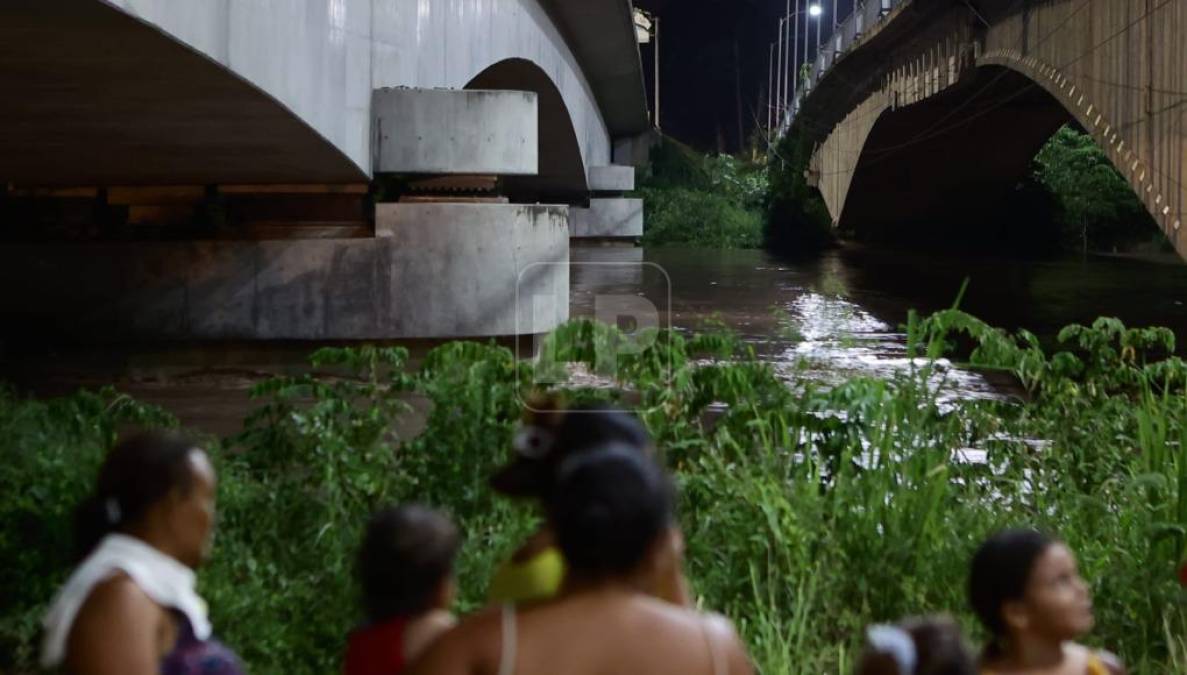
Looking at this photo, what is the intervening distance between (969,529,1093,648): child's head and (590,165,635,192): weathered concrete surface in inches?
1272

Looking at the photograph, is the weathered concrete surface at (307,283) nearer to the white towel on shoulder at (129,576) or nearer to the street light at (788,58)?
the white towel on shoulder at (129,576)

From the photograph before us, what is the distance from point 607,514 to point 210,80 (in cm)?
688

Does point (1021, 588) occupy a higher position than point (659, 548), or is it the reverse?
point (659, 548)

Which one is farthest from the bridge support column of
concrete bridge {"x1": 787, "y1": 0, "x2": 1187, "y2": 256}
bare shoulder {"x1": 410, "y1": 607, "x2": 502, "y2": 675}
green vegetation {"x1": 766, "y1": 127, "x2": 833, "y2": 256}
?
bare shoulder {"x1": 410, "y1": 607, "x2": 502, "y2": 675}

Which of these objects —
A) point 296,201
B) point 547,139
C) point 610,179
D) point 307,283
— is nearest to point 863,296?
point 296,201

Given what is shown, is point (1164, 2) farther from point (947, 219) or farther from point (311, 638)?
point (947, 219)

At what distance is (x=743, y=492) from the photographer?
16.4 ft

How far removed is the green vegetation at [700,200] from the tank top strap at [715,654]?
38.2 metres

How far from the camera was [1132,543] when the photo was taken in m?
5.07

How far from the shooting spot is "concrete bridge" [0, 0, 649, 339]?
32.4ft

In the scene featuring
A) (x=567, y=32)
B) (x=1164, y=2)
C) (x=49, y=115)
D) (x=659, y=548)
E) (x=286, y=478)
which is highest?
(x=567, y=32)

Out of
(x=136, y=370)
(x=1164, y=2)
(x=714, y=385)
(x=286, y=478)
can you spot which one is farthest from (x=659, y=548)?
(x=1164, y=2)

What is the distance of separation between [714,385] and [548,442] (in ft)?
10.8

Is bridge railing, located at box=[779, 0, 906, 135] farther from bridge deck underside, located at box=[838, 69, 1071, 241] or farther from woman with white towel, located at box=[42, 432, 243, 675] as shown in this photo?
woman with white towel, located at box=[42, 432, 243, 675]
